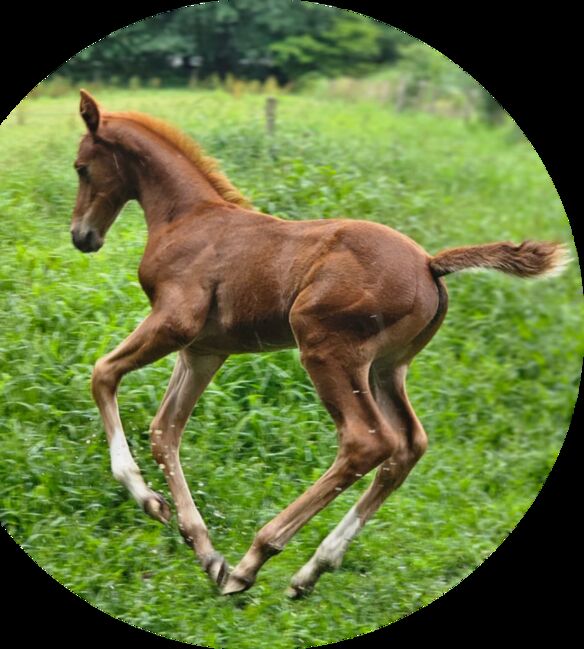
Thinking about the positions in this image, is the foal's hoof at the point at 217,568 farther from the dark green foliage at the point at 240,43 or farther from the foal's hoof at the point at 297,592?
the dark green foliage at the point at 240,43

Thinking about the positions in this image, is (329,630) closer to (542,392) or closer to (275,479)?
(275,479)

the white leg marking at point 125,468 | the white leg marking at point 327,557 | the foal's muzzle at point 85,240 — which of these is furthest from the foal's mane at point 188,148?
the white leg marking at point 327,557

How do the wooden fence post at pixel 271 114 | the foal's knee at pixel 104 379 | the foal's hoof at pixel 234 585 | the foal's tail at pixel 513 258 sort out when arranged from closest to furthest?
the foal's tail at pixel 513 258
the foal's hoof at pixel 234 585
the foal's knee at pixel 104 379
the wooden fence post at pixel 271 114

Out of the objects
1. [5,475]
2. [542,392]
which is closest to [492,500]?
[542,392]

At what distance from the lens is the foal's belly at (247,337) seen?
6340mm

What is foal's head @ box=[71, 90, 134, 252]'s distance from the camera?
6723 millimetres

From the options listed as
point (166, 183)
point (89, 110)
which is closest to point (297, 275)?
point (166, 183)

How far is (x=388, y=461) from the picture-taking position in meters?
6.55

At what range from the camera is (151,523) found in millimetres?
6559

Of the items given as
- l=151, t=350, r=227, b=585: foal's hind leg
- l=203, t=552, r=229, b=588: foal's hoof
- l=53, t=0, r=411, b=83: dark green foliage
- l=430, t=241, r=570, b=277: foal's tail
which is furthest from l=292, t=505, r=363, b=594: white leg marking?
l=53, t=0, r=411, b=83: dark green foliage

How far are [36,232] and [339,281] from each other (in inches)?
73.0

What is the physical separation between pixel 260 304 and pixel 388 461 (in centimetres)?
114

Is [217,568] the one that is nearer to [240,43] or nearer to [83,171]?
[83,171]

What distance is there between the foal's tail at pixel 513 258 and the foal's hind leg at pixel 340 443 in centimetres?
68
